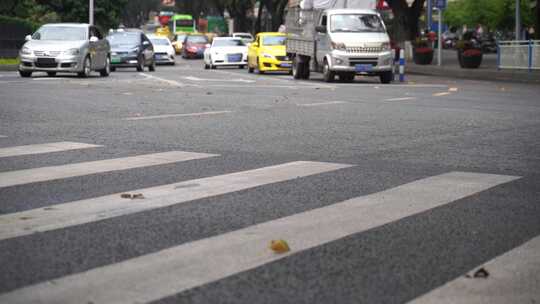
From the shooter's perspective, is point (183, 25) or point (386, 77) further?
point (183, 25)

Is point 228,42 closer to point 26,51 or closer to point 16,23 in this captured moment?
point 16,23

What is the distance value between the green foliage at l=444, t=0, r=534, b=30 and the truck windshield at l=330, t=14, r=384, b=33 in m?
46.1

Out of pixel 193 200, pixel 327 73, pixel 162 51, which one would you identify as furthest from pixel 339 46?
pixel 193 200

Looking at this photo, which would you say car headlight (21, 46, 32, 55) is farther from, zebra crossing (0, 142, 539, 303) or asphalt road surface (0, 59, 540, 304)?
zebra crossing (0, 142, 539, 303)

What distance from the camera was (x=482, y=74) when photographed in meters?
37.6

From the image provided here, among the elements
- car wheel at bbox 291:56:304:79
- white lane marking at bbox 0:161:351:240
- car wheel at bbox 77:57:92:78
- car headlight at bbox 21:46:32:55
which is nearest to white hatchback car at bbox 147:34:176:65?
car wheel at bbox 291:56:304:79

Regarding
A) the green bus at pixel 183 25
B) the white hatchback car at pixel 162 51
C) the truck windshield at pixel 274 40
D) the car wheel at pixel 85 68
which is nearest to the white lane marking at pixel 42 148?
the car wheel at pixel 85 68

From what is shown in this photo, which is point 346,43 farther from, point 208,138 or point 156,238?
point 156,238

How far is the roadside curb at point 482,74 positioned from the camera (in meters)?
35.0

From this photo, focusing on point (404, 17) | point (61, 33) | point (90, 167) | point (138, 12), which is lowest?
point (90, 167)

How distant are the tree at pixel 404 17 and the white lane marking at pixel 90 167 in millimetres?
43965

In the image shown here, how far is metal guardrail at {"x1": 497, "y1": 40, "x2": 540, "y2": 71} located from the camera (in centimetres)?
3744

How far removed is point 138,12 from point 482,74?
12670cm

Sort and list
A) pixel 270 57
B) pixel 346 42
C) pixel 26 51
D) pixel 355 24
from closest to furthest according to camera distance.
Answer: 1. pixel 26 51
2. pixel 346 42
3. pixel 355 24
4. pixel 270 57
